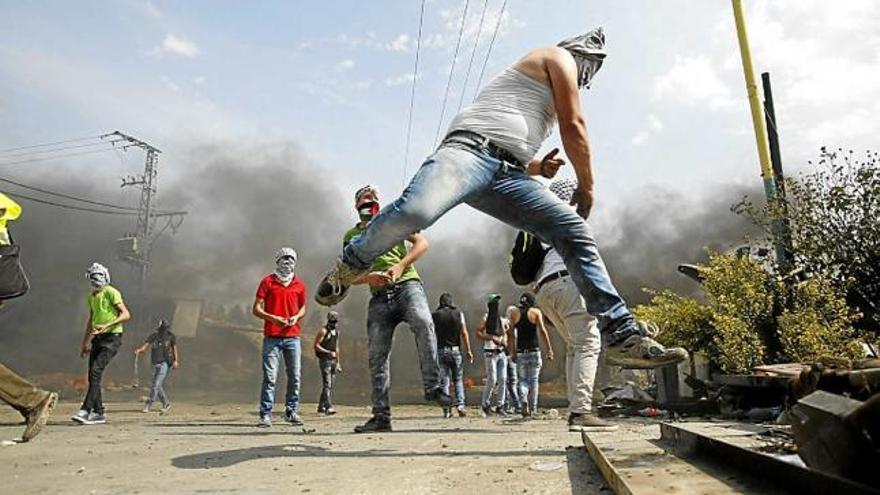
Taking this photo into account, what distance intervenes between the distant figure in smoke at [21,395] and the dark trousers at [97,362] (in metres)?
2.18

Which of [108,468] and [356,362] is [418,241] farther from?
[356,362]

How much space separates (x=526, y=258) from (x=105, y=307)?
500 centimetres

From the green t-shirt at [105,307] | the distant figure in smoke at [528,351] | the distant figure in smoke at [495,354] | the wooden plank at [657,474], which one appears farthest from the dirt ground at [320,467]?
the distant figure in smoke at [495,354]

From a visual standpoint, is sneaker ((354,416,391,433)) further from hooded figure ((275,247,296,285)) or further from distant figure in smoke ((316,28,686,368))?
hooded figure ((275,247,296,285))

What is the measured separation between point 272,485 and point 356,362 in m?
29.9

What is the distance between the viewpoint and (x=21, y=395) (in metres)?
4.29

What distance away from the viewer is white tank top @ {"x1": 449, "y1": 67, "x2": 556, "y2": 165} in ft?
8.82

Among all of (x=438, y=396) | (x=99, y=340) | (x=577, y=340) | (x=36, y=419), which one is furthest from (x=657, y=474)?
(x=99, y=340)

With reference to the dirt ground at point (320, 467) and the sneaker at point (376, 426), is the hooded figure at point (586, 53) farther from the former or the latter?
the sneaker at point (376, 426)

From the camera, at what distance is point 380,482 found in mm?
2074

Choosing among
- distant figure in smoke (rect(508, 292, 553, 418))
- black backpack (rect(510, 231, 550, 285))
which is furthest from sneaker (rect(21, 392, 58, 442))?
distant figure in smoke (rect(508, 292, 553, 418))

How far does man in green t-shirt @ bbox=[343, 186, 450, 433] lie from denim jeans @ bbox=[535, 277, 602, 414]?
93 cm

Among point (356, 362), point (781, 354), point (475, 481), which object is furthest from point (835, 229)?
point (356, 362)

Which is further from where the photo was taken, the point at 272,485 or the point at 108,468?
the point at 108,468
